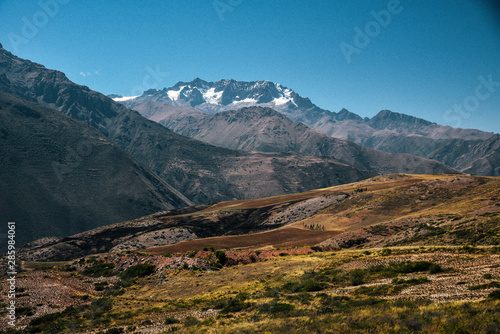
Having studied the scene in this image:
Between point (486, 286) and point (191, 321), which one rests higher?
point (486, 286)

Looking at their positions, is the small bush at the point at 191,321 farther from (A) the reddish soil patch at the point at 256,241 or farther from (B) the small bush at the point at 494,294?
(A) the reddish soil patch at the point at 256,241

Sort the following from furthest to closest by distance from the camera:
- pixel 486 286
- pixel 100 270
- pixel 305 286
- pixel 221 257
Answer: pixel 221 257
pixel 100 270
pixel 305 286
pixel 486 286

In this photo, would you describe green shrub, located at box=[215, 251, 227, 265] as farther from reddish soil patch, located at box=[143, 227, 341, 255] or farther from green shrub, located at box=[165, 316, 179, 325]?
green shrub, located at box=[165, 316, 179, 325]

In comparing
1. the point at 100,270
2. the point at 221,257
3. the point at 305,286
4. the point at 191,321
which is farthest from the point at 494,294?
the point at 100,270

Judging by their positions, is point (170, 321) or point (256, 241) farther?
point (256, 241)

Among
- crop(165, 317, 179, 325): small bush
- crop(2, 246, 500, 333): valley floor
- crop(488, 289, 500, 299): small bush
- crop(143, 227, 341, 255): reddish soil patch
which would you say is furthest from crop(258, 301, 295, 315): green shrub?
crop(143, 227, 341, 255): reddish soil patch

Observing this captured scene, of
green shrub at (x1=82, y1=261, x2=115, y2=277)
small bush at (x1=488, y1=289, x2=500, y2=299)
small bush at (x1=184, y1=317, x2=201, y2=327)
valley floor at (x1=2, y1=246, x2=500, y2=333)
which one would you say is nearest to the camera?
valley floor at (x1=2, y1=246, x2=500, y2=333)

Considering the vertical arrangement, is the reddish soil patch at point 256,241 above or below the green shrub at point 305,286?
below

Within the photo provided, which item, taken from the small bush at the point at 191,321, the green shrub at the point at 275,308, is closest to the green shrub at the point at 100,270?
the small bush at the point at 191,321

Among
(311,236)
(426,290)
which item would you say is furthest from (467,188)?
(426,290)

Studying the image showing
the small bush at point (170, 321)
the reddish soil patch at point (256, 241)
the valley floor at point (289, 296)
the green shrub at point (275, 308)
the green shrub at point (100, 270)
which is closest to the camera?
the valley floor at point (289, 296)

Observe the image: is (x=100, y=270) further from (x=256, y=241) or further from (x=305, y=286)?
(x=256, y=241)

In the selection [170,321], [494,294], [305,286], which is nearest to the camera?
[494,294]

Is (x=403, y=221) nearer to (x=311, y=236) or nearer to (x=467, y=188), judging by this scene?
(x=311, y=236)
